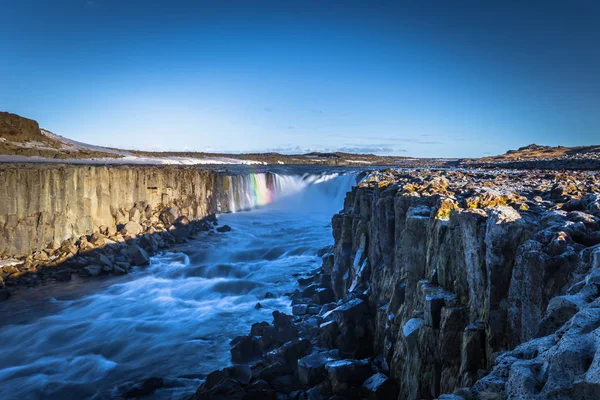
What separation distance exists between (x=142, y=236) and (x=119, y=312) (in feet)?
33.6

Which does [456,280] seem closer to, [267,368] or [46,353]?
[267,368]

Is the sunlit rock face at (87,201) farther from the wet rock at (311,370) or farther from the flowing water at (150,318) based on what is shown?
the wet rock at (311,370)

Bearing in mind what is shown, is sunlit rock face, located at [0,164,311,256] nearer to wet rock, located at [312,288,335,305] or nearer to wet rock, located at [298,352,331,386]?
wet rock, located at [312,288,335,305]

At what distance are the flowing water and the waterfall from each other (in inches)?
596

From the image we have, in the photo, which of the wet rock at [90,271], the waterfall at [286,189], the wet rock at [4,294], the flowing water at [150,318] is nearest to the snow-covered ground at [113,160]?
the wet rock at [90,271]

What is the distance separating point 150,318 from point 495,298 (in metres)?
14.9

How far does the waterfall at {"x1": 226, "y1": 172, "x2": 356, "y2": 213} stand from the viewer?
45691mm

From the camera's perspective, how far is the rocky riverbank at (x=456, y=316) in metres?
3.43

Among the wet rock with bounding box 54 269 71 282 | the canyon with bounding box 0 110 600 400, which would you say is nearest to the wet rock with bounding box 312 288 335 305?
the canyon with bounding box 0 110 600 400

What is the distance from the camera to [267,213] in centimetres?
4409

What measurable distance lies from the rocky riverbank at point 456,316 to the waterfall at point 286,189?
→ 32275 millimetres

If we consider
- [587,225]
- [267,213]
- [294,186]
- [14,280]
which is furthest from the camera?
[294,186]

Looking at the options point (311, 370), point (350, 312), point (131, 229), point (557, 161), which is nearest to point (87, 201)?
point (131, 229)

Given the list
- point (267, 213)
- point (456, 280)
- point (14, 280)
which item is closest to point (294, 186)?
point (267, 213)
